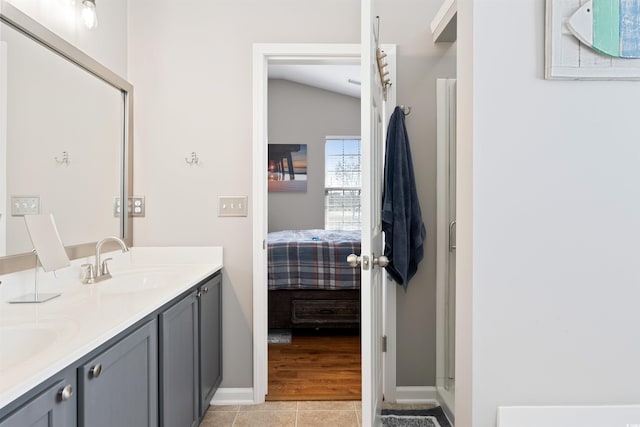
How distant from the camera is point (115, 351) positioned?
3.65ft

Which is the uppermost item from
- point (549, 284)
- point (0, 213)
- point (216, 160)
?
point (216, 160)

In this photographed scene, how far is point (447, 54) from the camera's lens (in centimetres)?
226

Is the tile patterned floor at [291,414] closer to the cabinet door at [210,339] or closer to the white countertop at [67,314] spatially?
the cabinet door at [210,339]

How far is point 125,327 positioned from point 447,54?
2.18 meters

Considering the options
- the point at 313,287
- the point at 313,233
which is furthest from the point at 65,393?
the point at 313,233

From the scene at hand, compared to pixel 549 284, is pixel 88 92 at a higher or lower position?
higher

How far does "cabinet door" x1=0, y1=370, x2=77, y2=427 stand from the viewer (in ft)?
2.52

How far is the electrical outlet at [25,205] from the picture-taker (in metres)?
1.44

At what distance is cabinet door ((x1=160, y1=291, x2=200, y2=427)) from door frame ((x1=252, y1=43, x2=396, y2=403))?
49 cm

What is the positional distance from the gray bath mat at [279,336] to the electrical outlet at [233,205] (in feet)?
4.88

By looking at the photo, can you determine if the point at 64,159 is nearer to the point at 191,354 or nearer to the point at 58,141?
the point at 58,141

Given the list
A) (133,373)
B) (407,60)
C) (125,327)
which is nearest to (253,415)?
(133,373)

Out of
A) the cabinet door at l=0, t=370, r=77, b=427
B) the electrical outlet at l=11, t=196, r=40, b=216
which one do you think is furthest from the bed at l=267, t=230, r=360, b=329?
the cabinet door at l=0, t=370, r=77, b=427

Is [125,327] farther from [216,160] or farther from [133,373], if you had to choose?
[216,160]
